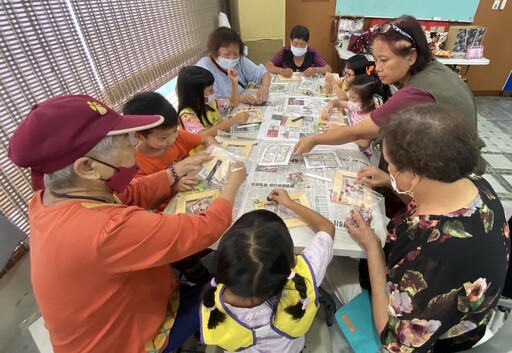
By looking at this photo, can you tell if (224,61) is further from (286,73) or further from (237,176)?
(237,176)

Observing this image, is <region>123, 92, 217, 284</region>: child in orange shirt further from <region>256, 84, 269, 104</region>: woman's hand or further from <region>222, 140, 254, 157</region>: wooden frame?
<region>256, 84, 269, 104</region>: woman's hand

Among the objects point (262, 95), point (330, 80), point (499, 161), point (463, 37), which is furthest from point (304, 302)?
point (463, 37)

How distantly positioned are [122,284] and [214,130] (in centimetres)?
116

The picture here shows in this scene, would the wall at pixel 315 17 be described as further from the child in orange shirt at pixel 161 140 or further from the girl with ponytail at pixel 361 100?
the child in orange shirt at pixel 161 140

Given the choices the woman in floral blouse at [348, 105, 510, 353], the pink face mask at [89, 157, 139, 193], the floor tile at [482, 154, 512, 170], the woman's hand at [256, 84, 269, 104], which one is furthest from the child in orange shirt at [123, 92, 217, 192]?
the floor tile at [482, 154, 512, 170]

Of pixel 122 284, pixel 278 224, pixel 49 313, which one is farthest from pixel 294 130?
pixel 49 313

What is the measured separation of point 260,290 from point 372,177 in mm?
823

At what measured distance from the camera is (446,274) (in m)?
0.77

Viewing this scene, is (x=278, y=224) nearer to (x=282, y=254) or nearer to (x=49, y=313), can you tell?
(x=282, y=254)

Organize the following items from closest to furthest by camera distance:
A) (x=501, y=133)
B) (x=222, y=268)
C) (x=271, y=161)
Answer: (x=222, y=268) → (x=271, y=161) → (x=501, y=133)

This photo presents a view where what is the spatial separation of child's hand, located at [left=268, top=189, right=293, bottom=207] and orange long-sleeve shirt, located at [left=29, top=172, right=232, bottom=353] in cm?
30

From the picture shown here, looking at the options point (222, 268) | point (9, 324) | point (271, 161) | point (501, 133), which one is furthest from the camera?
point (501, 133)

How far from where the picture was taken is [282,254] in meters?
0.83

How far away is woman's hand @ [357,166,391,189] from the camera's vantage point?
130 centimetres
